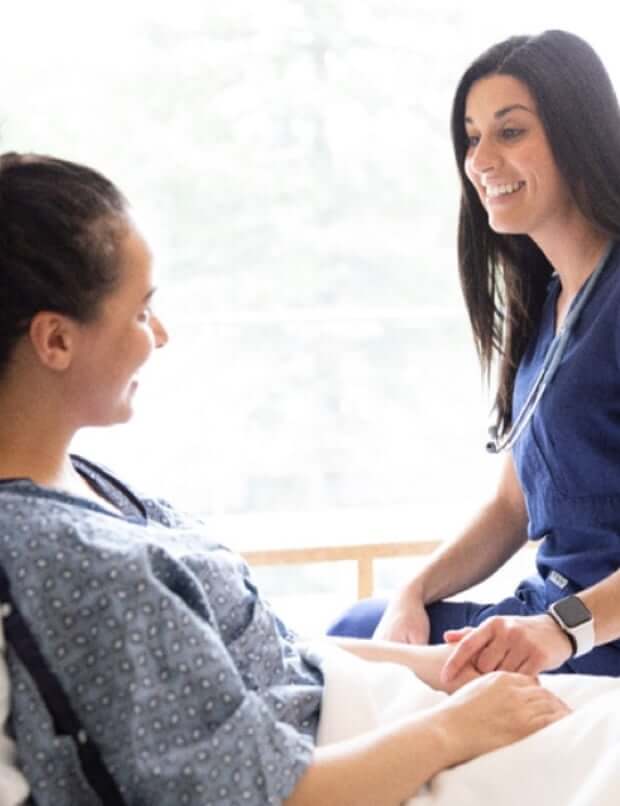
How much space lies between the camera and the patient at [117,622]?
1.07 metres

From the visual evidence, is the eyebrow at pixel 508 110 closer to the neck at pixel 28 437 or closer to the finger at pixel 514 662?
the finger at pixel 514 662

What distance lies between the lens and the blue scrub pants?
1702 millimetres

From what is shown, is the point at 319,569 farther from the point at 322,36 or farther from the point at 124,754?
the point at 124,754

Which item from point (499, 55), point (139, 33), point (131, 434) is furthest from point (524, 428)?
point (139, 33)

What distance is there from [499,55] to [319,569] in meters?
2.66

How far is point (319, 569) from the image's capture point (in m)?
4.18

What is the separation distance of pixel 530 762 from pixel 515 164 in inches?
36.6

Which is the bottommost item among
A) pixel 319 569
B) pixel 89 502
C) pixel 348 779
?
pixel 319 569

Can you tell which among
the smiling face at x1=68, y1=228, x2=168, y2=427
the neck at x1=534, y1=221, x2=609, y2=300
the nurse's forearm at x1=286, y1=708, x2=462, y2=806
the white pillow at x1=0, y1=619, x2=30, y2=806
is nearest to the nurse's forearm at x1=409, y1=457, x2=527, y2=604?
the neck at x1=534, y1=221, x2=609, y2=300

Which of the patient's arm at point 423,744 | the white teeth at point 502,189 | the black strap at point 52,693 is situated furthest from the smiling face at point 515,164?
the black strap at point 52,693

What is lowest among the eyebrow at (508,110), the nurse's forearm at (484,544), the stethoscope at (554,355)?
the nurse's forearm at (484,544)

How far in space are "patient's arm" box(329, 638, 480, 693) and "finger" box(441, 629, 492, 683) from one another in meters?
0.01

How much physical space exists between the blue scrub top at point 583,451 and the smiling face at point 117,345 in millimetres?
714

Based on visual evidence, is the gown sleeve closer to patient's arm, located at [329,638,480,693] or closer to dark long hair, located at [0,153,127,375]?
dark long hair, located at [0,153,127,375]
